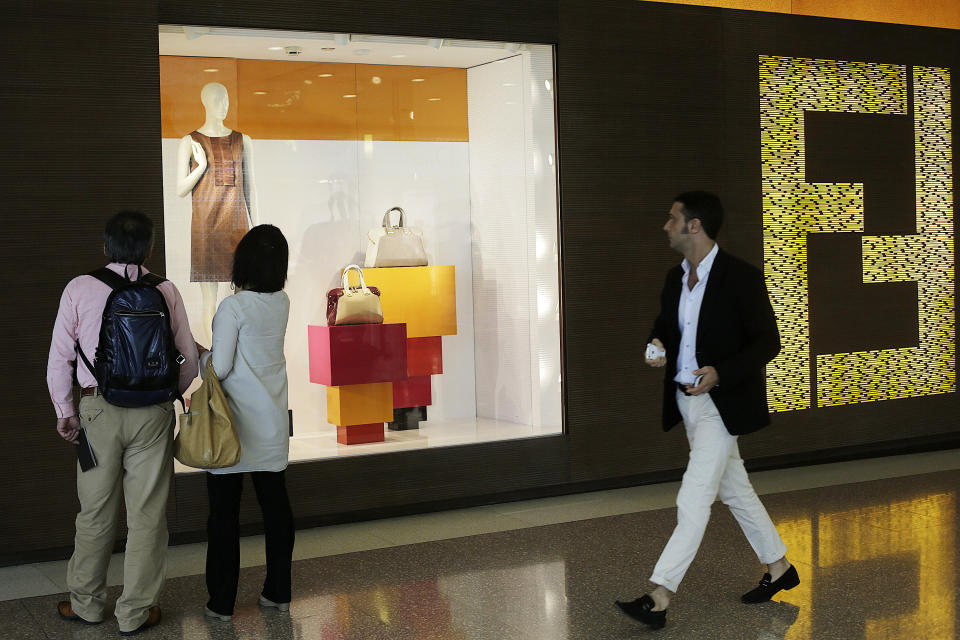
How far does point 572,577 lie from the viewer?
14.5ft

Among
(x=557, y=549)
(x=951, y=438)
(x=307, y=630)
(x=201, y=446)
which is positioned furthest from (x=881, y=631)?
(x=951, y=438)

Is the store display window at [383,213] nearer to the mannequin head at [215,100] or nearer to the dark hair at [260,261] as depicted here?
the mannequin head at [215,100]

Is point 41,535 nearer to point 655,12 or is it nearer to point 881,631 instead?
point 881,631

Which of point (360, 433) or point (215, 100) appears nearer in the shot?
point (215, 100)

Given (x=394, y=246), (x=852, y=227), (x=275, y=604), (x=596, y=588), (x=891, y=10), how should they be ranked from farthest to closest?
(x=891, y=10) → (x=852, y=227) → (x=394, y=246) → (x=596, y=588) → (x=275, y=604)

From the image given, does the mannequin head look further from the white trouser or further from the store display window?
the white trouser

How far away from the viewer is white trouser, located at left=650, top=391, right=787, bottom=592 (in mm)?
3711

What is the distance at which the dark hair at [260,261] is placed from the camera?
3.81 meters

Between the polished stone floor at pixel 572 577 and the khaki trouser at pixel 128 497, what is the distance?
17cm

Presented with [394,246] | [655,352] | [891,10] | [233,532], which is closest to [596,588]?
[655,352]

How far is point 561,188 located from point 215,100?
189 cm

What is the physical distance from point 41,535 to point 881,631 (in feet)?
11.5

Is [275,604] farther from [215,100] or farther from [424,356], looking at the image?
[215,100]

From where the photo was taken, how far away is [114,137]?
491 centimetres
